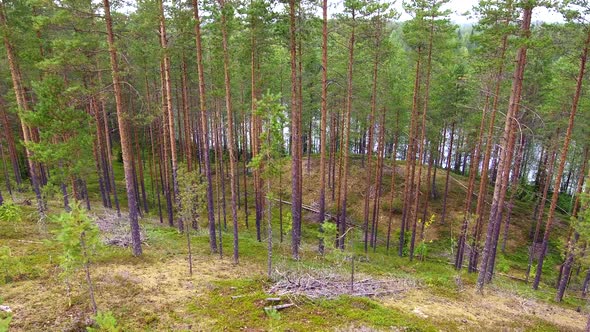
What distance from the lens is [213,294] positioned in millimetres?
11688

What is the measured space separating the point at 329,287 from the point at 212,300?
A: 4150 mm

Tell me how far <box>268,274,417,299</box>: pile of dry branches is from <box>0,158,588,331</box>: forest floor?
0.25 metres

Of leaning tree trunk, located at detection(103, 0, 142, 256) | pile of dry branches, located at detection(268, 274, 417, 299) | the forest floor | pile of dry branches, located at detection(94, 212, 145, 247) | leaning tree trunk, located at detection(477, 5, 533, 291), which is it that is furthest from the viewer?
pile of dry branches, located at detection(94, 212, 145, 247)

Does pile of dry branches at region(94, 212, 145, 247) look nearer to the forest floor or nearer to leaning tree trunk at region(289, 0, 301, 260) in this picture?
the forest floor

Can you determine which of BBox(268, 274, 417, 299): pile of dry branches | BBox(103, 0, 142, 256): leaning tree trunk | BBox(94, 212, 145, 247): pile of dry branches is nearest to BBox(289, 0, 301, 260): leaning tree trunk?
BBox(268, 274, 417, 299): pile of dry branches

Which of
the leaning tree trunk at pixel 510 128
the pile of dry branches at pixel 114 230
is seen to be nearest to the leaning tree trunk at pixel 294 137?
the pile of dry branches at pixel 114 230

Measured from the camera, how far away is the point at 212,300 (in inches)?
440

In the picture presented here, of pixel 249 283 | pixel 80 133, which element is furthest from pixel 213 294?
pixel 80 133

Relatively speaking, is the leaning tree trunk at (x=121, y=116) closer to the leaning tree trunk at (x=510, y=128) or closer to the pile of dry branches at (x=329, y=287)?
the pile of dry branches at (x=329, y=287)

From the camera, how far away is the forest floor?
31.7ft

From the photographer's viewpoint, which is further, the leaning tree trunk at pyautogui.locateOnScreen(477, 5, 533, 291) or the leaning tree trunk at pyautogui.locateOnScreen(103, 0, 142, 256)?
the leaning tree trunk at pyautogui.locateOnScreen(103, 0, 142, 256)

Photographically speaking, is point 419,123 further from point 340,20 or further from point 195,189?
point 195,189

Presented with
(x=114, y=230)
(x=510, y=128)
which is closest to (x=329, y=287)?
(x=510, y=128)

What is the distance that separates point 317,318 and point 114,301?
6.41 m
